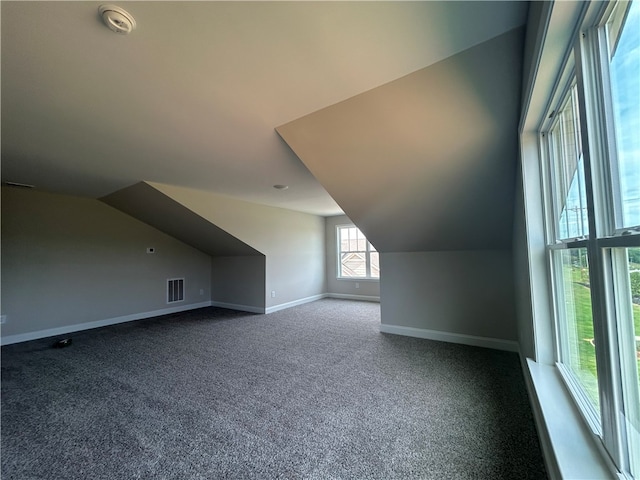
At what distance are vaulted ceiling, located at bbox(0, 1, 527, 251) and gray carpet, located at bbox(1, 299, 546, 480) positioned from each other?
1707 mm

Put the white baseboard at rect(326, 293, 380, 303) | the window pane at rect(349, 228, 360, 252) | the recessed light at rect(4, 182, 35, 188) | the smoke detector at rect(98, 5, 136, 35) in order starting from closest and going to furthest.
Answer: the smoke detector at rect(98, 5, 136, 35)
the recessed light at rect(4, 182, 35, 188)
the white baseboard at rect(326, 293, 380, 303)
the window pane at rect(349, 228, 360, 252)

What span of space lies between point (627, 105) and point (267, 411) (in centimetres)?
249

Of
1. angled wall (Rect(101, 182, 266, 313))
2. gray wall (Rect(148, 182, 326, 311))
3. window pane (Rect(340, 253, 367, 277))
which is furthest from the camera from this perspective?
window pane (Rect(340, 253, 367, 277))

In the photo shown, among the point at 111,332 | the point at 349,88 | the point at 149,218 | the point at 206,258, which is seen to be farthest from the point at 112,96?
the point at 206,258

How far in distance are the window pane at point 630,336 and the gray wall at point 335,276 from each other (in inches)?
215

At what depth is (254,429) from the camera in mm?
1783

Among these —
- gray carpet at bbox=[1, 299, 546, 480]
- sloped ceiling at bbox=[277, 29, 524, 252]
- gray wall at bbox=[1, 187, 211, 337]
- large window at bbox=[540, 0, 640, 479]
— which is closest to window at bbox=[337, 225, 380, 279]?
gray carpet at bbox=[1, 299, 546, 480]

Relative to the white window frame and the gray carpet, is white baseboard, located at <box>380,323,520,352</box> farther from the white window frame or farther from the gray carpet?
the white window frame

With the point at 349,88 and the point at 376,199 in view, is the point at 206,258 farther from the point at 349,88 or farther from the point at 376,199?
the point at 349,88

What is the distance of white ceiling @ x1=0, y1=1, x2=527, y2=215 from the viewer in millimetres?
1144

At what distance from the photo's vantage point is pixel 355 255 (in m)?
6.65

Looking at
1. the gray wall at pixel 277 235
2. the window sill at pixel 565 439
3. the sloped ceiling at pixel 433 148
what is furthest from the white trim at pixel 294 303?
the window sill at pixel 565 439

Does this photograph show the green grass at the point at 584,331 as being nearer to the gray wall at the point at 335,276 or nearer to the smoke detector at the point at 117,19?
the smoke detector at the point at 117,19

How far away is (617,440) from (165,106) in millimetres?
2868
